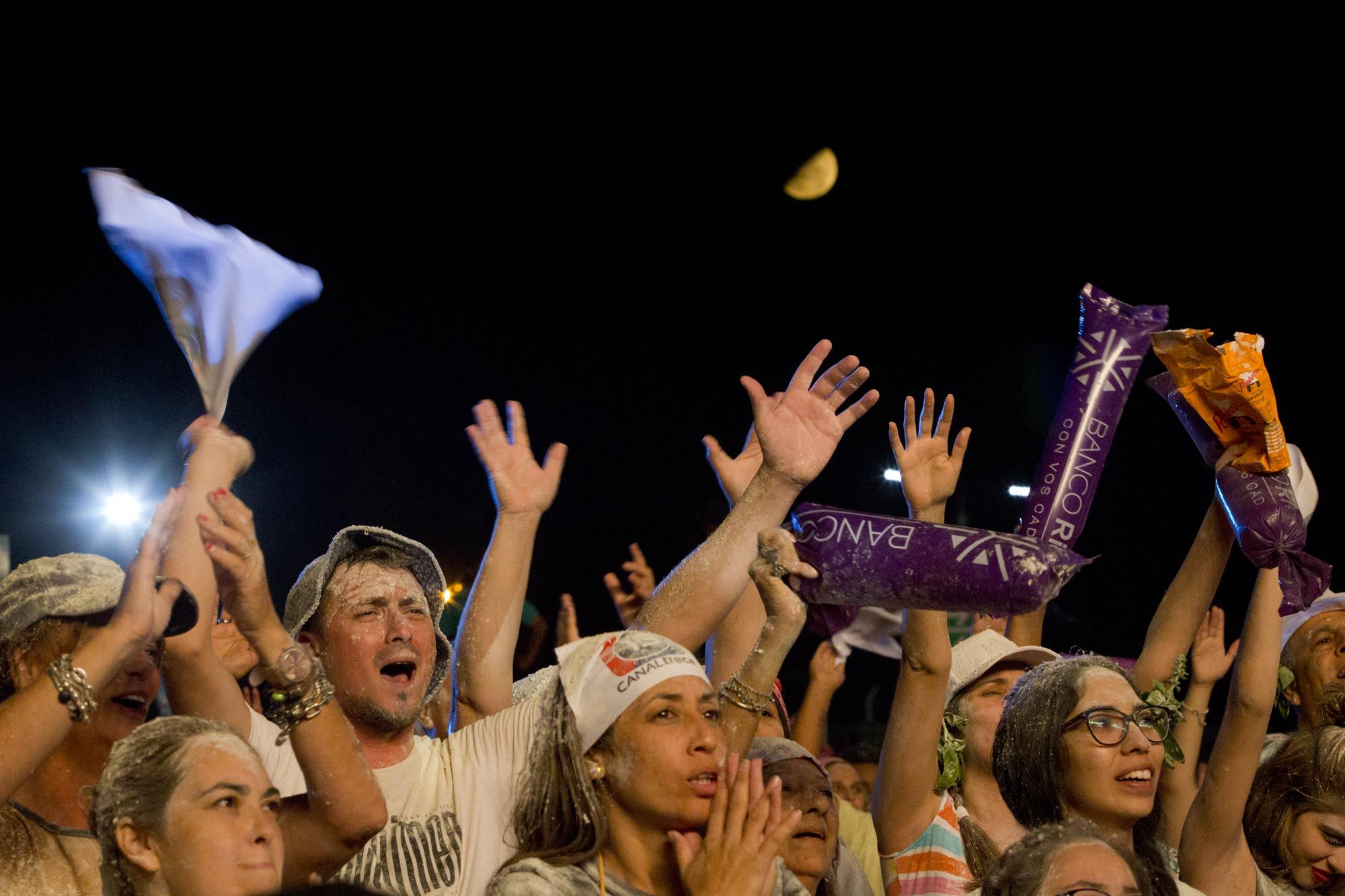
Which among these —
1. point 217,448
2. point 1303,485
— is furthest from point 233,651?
point 1303,485

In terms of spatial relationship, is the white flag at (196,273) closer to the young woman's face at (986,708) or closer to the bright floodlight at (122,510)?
the young woman's face at (986,708)

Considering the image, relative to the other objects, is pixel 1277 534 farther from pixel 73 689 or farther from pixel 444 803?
pixel 73 689

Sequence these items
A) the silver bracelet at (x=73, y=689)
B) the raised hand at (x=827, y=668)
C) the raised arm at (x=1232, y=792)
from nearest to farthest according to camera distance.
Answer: the silver bracelet at (x=73, y=689)
the raised arm at (x=1232, y=792)
the raised hand at (x=827, y=668)

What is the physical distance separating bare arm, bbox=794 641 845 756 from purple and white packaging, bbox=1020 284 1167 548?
1193 mm

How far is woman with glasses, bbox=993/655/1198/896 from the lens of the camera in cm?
321

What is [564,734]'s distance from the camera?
266 centimetres

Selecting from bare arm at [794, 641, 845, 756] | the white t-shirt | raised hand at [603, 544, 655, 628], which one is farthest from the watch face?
bare arm at [794, 641, 845, 756]

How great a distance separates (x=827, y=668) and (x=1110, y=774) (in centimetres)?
189

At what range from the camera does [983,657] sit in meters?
3.79

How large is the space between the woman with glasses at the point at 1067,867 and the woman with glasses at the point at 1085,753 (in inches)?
16.5

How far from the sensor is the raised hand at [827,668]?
194 inches

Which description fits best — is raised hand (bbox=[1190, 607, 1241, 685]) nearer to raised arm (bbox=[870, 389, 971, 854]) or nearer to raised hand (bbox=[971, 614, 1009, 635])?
raised hand (bbox=[971, 614, 1009, 635])

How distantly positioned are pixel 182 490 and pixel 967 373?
9.79 metres

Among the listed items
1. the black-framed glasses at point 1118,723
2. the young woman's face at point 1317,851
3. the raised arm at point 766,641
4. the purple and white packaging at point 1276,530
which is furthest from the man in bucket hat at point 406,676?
the young woman's face at point 1317,851
